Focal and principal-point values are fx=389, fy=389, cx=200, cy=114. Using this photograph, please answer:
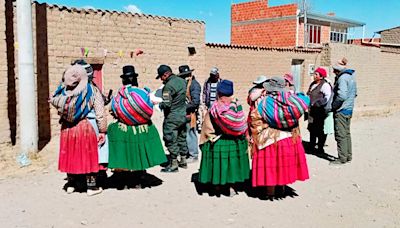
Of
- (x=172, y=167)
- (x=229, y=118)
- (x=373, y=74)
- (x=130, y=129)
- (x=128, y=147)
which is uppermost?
(x=373, y=74)

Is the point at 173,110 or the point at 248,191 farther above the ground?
the point at 173,110

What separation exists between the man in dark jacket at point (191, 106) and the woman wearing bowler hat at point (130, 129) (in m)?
1.50

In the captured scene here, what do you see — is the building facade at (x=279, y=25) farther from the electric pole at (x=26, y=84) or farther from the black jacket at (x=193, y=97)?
the electric pole at (x=26, y=84)

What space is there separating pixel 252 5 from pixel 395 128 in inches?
641

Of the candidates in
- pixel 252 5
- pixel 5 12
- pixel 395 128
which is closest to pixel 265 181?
pixel 5 12

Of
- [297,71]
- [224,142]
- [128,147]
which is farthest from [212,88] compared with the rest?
[297,71]

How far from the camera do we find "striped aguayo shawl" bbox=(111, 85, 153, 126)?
15.8 feet

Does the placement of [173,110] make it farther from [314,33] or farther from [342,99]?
[314,33]

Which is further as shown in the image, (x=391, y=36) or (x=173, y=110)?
(x=391, y=36)

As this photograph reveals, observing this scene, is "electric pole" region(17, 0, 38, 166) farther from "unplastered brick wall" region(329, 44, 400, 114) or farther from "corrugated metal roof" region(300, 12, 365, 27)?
"corrugated metal roof" region(300, 12, 365, 27)

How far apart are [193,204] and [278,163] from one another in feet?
3.79

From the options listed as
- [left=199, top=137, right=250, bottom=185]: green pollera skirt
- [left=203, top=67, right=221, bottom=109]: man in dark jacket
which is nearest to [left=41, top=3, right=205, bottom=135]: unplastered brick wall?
[left=203, top=67, right=221, bottom=109]: man in dark jacket

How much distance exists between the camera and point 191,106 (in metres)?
6.49

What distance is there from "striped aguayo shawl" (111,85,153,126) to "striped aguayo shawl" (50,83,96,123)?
349 mm
